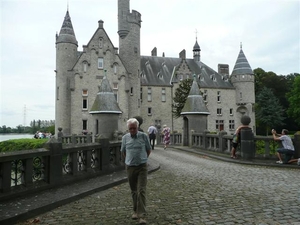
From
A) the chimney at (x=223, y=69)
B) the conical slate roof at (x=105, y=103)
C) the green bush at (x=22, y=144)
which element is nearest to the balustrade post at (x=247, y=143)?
the conical slate roof at (x=105, y=103)

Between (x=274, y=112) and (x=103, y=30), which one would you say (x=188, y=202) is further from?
(x=274, y=112)

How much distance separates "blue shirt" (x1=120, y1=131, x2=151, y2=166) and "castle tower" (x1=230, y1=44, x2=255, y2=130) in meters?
50.8

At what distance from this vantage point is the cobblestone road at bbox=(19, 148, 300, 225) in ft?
17.5

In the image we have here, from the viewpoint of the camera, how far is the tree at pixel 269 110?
5516cm

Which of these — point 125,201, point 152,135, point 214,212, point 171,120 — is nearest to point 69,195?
point 125,201

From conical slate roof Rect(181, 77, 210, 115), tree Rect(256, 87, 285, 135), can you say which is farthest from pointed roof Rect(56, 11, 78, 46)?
tree Rect(256, 87, 285, 135)

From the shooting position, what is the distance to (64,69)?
4028 cm

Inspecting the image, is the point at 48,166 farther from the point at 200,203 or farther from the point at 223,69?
the point at 223,69

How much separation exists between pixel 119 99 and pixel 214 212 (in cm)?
3608

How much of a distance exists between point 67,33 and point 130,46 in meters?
8.84

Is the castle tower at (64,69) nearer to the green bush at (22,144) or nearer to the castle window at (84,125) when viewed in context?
the castle window at (84,125)

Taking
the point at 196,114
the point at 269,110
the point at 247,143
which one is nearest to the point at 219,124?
the point at 269,110

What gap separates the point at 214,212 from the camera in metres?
5.66

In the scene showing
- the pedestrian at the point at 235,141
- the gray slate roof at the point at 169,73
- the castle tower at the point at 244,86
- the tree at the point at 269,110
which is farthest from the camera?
the tree at the point at 269,110
